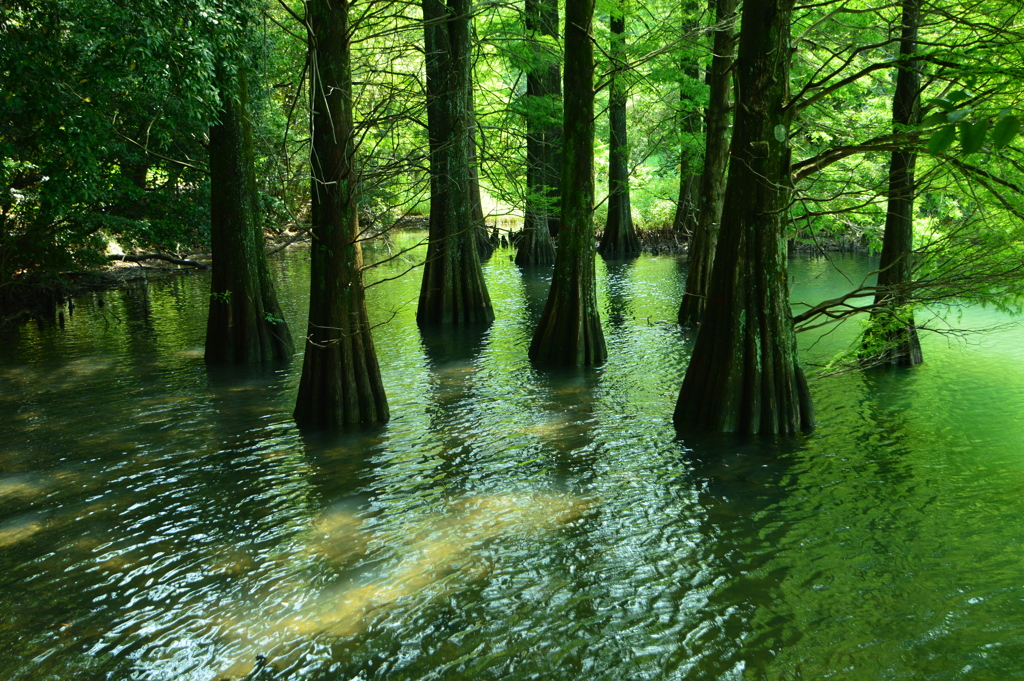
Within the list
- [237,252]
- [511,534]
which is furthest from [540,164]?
[511,534]

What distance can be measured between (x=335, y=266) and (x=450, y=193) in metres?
6.01

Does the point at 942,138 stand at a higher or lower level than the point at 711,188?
lower

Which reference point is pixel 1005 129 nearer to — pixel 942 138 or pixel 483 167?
pixel 942 138

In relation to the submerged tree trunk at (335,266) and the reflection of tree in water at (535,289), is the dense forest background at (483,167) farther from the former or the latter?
the reflection of tree in water at (535,289)

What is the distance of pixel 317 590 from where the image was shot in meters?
4.94

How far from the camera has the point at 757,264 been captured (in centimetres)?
748

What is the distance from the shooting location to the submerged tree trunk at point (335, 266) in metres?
Answer: 7.75

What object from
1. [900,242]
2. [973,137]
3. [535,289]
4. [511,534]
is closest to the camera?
[973,137]

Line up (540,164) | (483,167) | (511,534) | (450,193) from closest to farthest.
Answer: (511,534), (483,167), (450,193), (540,164)

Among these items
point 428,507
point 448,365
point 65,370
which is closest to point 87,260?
point 65,370

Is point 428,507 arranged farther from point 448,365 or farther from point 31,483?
point 448,365

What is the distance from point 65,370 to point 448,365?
5710 millimetres

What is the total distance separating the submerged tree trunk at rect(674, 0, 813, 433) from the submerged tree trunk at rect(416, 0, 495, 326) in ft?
19.4

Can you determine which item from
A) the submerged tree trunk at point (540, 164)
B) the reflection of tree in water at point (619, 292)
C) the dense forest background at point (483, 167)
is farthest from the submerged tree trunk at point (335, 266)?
the submerged tree trunk at point (540, 164)
